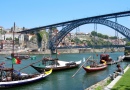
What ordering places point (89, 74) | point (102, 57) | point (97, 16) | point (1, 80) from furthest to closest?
point (97, 16) → point (102, 57) → point (89, 74) → point (1, 80)

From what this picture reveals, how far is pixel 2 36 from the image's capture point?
522ft

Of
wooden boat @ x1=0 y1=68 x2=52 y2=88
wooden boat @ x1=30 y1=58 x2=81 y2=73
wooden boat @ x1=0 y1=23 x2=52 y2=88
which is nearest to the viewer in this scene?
wooden boat @ x1=0 y1=68 x2=52 y2=88

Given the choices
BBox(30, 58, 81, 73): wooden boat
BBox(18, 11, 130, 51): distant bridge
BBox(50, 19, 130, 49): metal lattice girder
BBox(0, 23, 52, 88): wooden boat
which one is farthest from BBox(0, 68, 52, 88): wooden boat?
BBox(50, 19, 130, 49): metal lattice girder

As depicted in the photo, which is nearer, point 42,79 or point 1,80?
point 1,80

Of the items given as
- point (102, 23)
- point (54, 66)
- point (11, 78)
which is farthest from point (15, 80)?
point (102, 23)

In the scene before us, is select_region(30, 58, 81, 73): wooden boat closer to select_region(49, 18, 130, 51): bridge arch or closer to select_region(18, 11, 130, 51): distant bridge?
select_region(18, 11, 130, 51): distant bridge

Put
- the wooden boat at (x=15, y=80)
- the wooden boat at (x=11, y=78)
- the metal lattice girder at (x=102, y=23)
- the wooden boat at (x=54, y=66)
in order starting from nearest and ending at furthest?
the wooden boat at (x=15, y=80)
the wooden boat at (x=11, y=78)
the wooden boat at (x=54, y=66)
the metal lattice girder at (x=102, y=23)

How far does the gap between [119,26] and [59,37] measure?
128ft

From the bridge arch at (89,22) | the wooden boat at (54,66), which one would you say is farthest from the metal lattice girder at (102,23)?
the wooden boat at (54,66)

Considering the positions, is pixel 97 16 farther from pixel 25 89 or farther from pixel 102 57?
pixel 25 89

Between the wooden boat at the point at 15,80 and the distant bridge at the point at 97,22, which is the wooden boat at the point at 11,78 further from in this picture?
the distant bridge at the point at 97,22

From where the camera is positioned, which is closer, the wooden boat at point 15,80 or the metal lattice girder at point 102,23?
the wooden boat at point 15,80

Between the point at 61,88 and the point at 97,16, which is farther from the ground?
the point at 97,16

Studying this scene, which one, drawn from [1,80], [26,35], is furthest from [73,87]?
[26,35]
